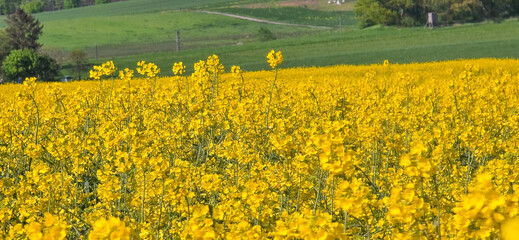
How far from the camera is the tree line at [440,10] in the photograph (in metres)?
63.0

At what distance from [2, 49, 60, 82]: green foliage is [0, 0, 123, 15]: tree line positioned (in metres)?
87.6

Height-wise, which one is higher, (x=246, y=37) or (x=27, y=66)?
(x=246, y=37)

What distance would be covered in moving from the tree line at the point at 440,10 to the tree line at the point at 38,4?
84.2m

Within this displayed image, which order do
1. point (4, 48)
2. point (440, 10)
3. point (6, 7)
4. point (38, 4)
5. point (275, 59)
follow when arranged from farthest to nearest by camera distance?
point (38, 4) → point (6, 7) → point (440, 10) → point (4, 48) → point (275, 59)

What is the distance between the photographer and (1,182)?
14.8ft

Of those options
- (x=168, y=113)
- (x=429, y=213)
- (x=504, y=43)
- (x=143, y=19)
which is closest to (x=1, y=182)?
(x=429, y=213)

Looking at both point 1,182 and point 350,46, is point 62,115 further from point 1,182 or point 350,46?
point 350,46

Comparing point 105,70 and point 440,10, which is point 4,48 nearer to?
point 440,10

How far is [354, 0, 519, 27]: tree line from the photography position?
6300 centimetres

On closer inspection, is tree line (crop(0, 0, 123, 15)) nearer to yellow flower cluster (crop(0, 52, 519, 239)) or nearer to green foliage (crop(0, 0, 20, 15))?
green foliage (crop(0, 0, 20, 15))

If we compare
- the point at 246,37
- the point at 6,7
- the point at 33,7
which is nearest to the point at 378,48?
the point at 246,37

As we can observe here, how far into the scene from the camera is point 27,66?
4406 centimetres

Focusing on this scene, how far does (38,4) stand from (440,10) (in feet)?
319

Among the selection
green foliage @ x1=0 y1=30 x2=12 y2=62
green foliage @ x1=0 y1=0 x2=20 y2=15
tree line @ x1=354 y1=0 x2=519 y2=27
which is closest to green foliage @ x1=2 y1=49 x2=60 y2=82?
green foliage @ x1=0 y1=30 x2=12 y2=62
